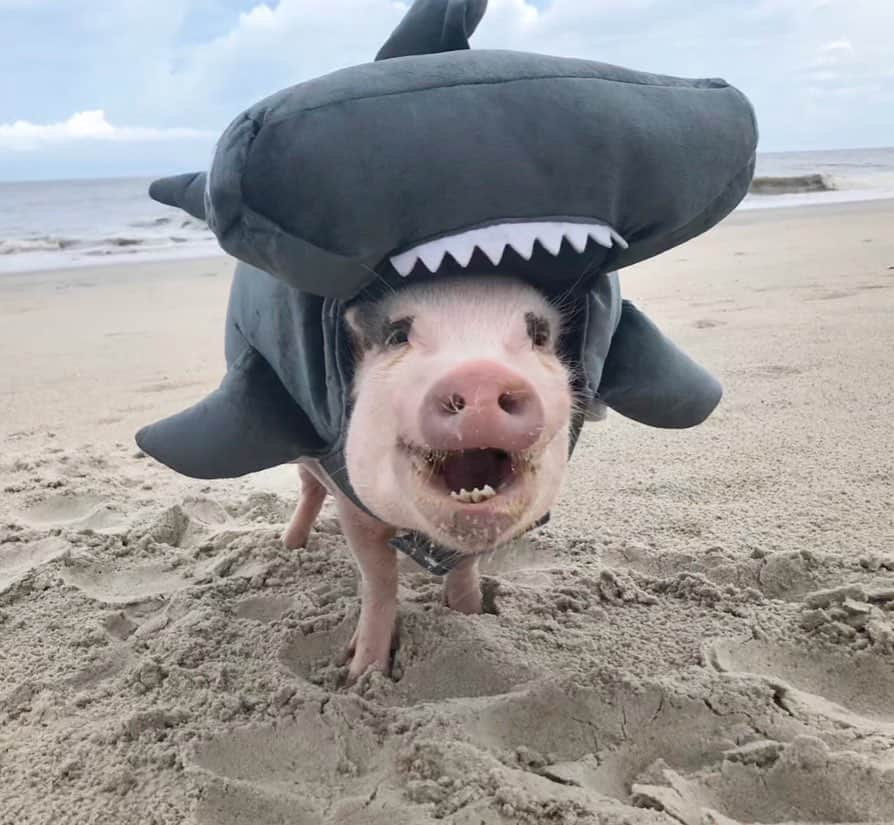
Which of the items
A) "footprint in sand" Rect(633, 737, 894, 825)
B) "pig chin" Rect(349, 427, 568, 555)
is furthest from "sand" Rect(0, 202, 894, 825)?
"pig chin" Rect(349, 427, 568, 555)

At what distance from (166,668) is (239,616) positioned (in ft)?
0.96

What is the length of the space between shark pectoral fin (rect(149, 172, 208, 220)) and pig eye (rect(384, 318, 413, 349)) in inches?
16.8

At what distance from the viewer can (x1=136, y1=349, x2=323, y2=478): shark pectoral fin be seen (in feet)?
5.86

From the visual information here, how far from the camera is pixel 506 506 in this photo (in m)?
1.40

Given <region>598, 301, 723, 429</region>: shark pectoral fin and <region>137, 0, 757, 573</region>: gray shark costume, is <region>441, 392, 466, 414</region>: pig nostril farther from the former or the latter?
<region>598, 301, 723, 429</region>: shark pectoral fin

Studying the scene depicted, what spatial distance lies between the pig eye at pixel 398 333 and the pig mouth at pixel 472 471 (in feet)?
0.66

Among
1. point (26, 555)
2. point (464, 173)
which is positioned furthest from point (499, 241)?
point (26, 555)

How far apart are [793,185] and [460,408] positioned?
20.3 m

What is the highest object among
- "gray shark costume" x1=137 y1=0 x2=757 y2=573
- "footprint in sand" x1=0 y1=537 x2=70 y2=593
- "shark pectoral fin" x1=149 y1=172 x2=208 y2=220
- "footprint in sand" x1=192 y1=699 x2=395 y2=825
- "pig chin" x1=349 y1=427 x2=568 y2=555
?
"gray shark costume" x1=137 y1=0 x2=757 y2=573

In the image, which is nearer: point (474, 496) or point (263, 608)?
point (474, 496)

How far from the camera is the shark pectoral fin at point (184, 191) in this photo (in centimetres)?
171

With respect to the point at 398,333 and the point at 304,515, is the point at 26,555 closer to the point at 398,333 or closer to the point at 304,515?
the point at 304,515

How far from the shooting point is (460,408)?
1.30 m

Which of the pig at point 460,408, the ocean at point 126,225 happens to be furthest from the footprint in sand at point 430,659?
the ocean at point 126,225
